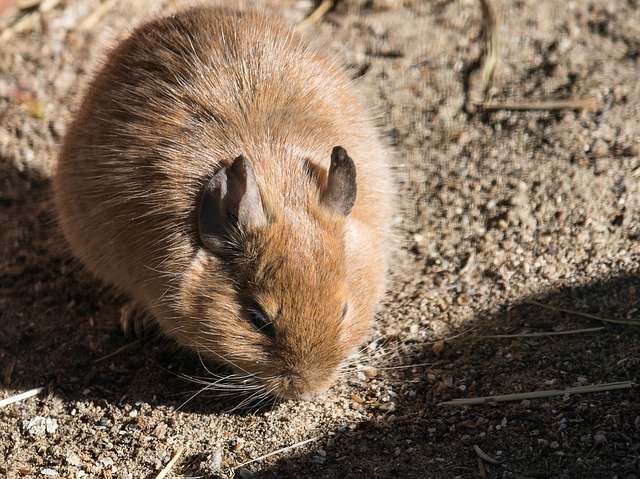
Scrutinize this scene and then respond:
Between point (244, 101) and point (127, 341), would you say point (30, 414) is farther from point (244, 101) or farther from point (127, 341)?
point (244, 101)

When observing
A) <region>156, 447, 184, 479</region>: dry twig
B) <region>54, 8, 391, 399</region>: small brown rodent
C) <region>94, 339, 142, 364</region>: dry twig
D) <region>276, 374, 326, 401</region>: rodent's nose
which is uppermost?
<region>54, 8, 391, 399</region>: small brown rodent

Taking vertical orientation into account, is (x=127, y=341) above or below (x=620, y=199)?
below

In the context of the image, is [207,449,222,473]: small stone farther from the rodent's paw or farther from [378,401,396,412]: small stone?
the rodent's paw

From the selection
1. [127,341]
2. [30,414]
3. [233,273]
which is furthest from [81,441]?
[233,273]

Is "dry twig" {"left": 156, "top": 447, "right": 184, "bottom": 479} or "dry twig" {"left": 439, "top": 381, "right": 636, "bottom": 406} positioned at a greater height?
"dry twig" {"left": 439, "top": 381, "right": 636, "bottom": 406}

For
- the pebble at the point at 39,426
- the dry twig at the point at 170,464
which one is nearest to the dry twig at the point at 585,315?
the dry twig at the point at 170,464

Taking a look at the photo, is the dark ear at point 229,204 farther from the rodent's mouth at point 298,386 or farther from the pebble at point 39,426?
the pebble at point 39,426

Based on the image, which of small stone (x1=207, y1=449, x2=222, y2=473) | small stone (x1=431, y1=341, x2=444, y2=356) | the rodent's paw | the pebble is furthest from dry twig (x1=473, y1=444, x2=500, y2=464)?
the pebble
